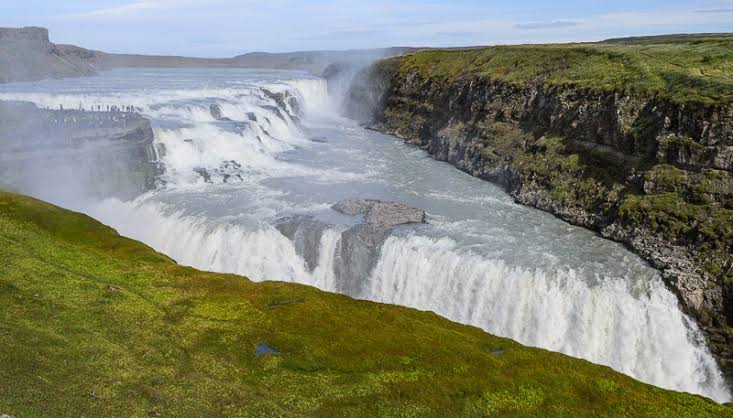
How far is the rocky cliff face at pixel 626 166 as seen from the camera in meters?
34.3

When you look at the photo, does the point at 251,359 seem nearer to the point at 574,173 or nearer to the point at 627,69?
the point at 574,173

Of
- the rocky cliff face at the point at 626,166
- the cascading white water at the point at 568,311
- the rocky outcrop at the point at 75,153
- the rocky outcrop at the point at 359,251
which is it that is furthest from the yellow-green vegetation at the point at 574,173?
the rocky outcrop at the point at 75,153

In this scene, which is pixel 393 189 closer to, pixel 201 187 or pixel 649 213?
pixel 201 187

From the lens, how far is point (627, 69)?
53562mm

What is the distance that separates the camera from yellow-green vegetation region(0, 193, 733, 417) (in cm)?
1831

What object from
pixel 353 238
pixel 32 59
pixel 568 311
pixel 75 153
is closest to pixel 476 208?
pixel 353 238

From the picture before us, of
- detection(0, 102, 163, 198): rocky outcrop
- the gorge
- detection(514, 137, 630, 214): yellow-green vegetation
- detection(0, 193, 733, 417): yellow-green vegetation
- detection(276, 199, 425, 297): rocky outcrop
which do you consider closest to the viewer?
detection(0, 193, 733, 417): yellow-green vegetation

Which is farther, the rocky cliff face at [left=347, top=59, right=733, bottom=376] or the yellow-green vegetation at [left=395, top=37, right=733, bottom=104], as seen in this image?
the yellow-green vegetation at [left=395, top=37, right=733, bottom=104]

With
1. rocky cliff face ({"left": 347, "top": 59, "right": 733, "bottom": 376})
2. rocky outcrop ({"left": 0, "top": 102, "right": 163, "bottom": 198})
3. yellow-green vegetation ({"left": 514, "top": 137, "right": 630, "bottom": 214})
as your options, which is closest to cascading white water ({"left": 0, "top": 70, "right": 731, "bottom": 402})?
rocky cliff face ({"left": 347, "top": 59, "right": 733, "bottom": 376})

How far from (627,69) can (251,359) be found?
46992 millimetres

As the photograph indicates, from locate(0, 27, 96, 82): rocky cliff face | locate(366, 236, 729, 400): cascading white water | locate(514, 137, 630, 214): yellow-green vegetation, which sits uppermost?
locate(0, 27, 96, 82): rocky cliff face

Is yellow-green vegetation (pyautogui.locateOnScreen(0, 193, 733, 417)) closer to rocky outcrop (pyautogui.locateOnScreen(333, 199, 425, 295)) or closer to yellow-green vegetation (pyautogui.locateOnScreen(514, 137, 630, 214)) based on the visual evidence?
rocky outcrop (pyautogui.locateOnScreen(333, 199, 425, 295))

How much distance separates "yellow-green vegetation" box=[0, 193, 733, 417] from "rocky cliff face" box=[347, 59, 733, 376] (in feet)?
52.1

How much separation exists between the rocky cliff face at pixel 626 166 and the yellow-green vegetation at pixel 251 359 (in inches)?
625
